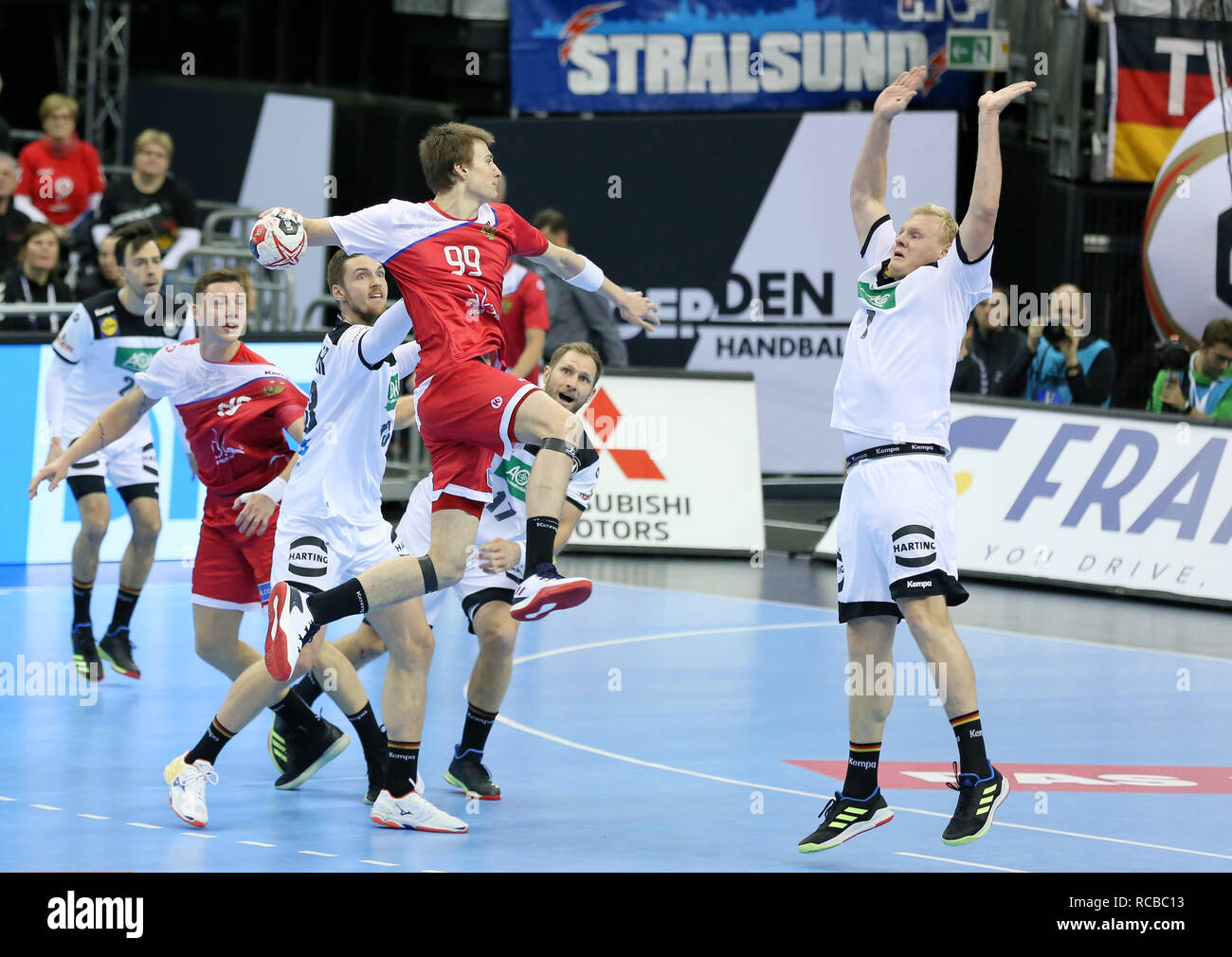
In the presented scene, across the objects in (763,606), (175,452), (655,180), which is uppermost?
(655,180)

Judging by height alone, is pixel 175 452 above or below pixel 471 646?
Answer: above

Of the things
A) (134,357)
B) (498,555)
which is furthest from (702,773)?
(134,357)

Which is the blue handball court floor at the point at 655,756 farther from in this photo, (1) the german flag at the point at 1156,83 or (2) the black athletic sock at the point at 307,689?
(1) the german flag at the point at 1156,83

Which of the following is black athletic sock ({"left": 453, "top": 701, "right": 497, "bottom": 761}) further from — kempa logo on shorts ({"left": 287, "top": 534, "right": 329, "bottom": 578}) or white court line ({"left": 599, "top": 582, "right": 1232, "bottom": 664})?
white court line ({"left": 599, "top": 582, "right": 1232, "bottom": 664})

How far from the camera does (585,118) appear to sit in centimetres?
1920

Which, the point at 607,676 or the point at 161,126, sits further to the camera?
the point at 161,126

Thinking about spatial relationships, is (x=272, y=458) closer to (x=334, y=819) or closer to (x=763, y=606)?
(x=334, y=819)

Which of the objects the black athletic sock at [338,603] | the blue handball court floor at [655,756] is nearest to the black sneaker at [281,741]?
the blue handball court floor at [655,756]

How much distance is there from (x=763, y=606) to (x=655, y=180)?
7.10 metres

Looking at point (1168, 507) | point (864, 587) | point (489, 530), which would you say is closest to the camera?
point (864, 587)

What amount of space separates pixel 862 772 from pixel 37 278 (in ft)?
32.2

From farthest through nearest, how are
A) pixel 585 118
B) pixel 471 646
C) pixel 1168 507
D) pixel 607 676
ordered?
pixel 585 118 < pixel 1168 507 < pixel 471 646 < pixel 607 676
